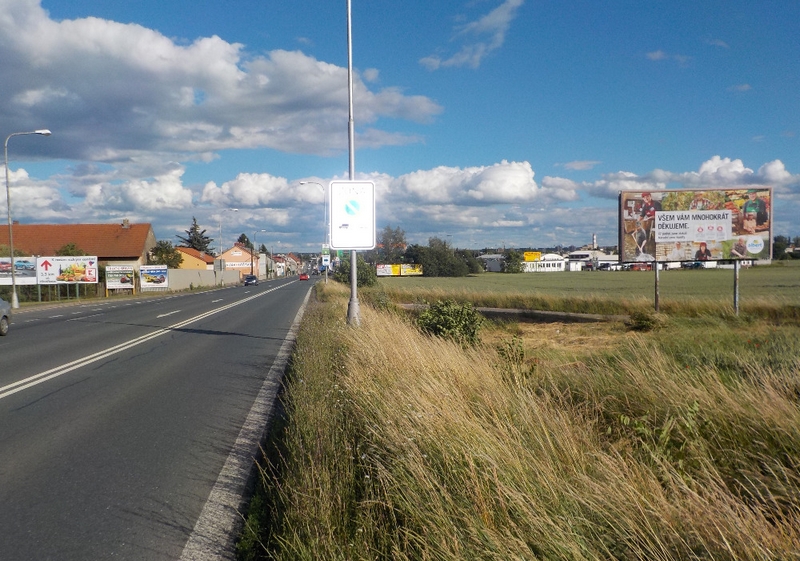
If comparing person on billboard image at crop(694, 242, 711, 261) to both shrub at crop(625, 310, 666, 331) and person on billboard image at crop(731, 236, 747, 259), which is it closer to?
person on billboard image at crop(731, 236, 747, 259)

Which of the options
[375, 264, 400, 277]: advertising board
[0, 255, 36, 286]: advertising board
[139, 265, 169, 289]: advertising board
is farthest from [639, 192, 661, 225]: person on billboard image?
[375, 264, 400, 277]: advertising board

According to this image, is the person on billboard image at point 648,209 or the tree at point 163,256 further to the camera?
the tree at point 163,256

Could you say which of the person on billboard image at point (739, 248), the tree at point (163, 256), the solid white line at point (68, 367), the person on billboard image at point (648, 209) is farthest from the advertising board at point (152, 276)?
the person on billboard image at point (739, 248)

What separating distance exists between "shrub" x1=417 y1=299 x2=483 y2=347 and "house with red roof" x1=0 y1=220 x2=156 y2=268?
210ft

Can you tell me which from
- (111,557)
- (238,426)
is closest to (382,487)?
(111,557)

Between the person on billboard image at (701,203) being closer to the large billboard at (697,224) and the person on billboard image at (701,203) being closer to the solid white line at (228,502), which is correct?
the large billboard at (697,224)

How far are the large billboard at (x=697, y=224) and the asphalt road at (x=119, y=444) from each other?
45.9ft

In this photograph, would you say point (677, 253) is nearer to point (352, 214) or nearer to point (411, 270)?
point (352, 214)

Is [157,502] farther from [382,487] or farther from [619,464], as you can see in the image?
[619,464]

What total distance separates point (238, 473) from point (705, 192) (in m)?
20.7

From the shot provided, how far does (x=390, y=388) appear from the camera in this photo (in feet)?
20.1

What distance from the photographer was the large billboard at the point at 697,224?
22.2 m

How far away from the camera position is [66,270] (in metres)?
48.7

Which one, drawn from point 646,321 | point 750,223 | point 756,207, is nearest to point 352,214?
point 646,321
